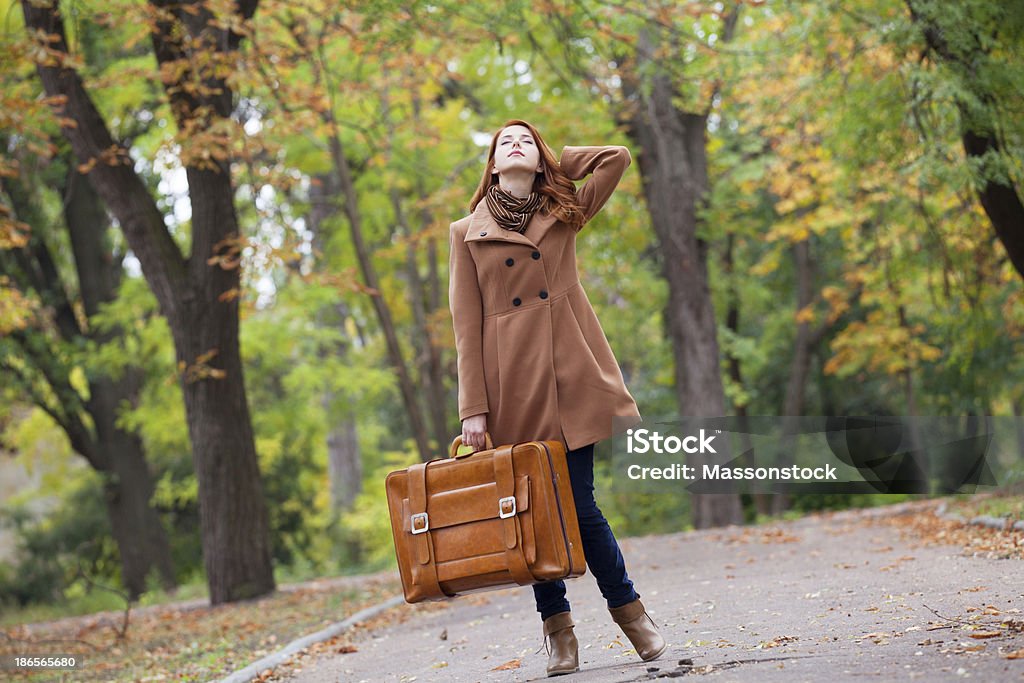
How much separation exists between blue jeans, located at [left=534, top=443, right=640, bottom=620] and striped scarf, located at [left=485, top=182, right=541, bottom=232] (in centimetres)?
102

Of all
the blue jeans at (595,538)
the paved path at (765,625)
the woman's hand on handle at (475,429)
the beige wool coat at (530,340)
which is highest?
the beige wool coat at (530,340)

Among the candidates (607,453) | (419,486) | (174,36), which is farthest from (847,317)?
(419,486)

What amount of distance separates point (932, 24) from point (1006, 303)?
7200 mm

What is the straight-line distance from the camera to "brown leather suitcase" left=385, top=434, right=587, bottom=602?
4434 mm

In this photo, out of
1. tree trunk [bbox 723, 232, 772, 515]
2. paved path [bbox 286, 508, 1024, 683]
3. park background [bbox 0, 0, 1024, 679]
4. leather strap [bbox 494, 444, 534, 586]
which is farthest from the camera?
tree trunk [bbox 723, 232, 772, 515]

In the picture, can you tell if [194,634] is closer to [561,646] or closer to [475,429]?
[561,646]

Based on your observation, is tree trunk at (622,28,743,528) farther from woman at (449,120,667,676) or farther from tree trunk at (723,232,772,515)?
woman at (449,120,667,676)

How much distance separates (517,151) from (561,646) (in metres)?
2.18

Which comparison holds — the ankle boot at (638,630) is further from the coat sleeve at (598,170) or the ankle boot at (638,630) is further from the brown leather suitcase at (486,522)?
the coat sleeve at (598,170)

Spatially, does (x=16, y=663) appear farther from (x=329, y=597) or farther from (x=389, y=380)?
(x=389, y=380)

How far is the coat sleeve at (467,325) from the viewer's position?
4.79 m

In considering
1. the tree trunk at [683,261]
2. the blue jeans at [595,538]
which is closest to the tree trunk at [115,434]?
the tree trunk at [683,261]

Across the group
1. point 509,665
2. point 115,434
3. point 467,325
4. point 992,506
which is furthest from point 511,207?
point 115,434

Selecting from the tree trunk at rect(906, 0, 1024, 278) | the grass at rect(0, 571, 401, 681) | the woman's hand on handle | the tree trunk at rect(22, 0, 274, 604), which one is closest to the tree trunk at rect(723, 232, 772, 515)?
the grass at rect(0, 571, 401, 681)
